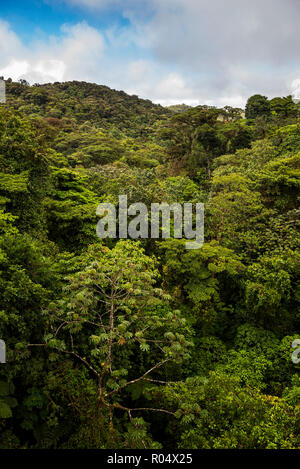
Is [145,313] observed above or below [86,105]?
below

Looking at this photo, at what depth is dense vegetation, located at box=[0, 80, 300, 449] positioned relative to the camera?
4.71 meters

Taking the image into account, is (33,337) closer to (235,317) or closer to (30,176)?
(30,176)

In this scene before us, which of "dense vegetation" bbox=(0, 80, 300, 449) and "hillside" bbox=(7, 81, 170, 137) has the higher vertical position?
"hillside" bbox=(7, 81, 170, 137)

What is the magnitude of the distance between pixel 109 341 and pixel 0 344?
181cm

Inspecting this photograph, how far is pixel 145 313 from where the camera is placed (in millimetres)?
7035

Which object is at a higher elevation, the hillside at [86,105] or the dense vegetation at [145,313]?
the hillside at [86,105]

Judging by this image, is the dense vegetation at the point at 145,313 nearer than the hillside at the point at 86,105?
Yes

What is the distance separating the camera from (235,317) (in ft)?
33.5

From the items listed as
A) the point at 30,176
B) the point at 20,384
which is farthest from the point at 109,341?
the point at 30,176

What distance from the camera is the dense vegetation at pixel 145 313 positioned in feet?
15.5

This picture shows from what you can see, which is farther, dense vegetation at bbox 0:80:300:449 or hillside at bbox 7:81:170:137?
hillside at bbox 7:81:170:137

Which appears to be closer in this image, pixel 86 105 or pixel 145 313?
pixel 145 313

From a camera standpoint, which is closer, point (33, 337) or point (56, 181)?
point (33, 337)
